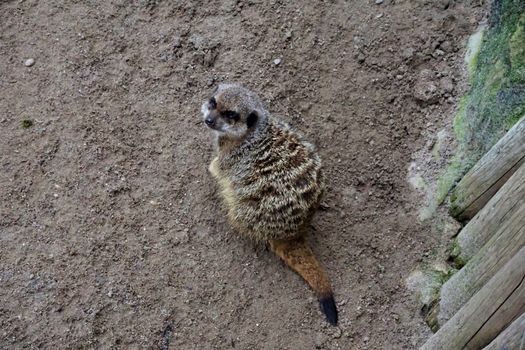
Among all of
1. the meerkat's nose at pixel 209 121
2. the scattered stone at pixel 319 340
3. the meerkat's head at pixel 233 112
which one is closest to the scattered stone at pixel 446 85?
the meerkat's head at pixel 233 112

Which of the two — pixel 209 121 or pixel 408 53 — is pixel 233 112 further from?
pixel 408 53

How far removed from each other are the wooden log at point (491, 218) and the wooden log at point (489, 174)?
115 mm

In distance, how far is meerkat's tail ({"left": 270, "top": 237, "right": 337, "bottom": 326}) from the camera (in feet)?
9.20

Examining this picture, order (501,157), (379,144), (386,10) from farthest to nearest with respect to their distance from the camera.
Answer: (386,10) → (379,144) → (501,157)

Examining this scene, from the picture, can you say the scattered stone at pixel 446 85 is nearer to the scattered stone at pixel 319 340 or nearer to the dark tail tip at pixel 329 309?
the dark tail tip at pixel 329 309

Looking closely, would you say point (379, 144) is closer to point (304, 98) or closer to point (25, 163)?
point (304, 98)

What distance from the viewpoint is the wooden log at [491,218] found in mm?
2092

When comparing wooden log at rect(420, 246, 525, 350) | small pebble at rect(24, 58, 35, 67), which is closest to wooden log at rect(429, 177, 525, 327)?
wooden log at rect(420, 246, 525, 350)

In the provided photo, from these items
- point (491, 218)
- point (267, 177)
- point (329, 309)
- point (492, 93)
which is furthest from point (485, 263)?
point (267, 177)

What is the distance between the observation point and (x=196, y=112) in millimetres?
3400

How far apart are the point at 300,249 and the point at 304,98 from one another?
3.01 feet

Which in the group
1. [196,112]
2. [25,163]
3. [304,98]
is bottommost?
[25,163]

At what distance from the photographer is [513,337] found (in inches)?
66.8

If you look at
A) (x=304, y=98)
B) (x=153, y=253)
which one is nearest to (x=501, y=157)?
(x=304, y=98)
